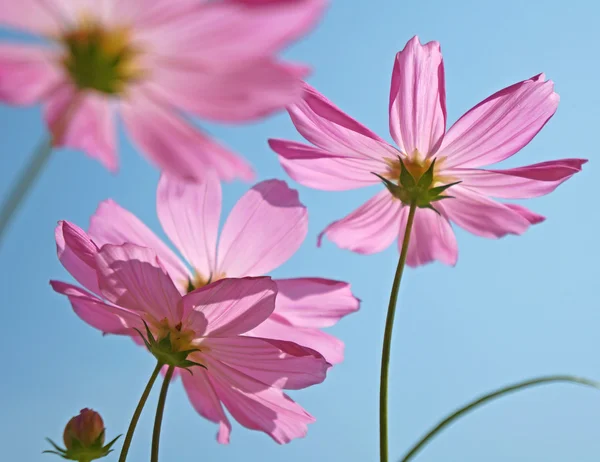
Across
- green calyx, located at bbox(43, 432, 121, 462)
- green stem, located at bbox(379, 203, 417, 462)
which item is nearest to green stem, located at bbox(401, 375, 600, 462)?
green stem, located at bbox(379, 203, 417, 462)

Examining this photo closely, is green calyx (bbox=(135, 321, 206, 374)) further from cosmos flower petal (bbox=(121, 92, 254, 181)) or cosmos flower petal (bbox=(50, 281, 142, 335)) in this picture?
cosmos flower petal (bbox=(121, 92, 254, 181))

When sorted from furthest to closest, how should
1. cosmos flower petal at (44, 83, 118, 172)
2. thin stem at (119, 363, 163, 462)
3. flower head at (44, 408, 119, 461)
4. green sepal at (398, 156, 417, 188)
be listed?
green sepal at (398, 156, 417, 188) < flower head at (44, 408, 119, 461) < thin stem at (119, 363, 163, 462) < cosmos flower petal at (44, 83, 118, 172)

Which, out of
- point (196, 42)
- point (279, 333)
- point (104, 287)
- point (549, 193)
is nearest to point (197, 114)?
point (196, 42)

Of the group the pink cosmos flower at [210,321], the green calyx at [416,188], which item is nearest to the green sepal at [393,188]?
the green calyx at [416,188]

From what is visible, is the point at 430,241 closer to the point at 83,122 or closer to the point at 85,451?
the point at 85,451

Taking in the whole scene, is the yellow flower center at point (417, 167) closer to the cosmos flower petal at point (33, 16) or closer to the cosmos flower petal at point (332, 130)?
the cosmos flower petal at point (332, 130)

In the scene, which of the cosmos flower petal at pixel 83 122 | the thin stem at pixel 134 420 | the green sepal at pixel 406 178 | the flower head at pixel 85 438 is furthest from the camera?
the green sepal at pixel 406 178
